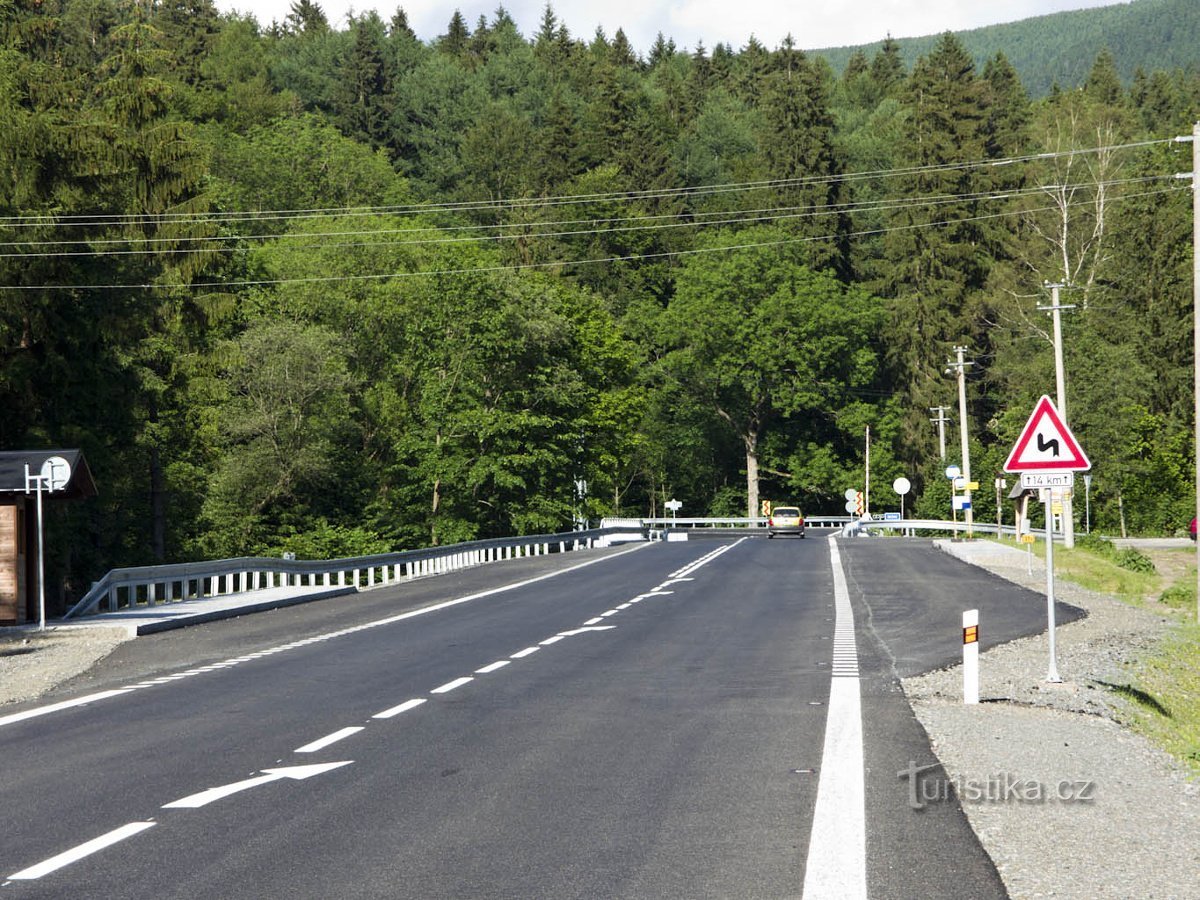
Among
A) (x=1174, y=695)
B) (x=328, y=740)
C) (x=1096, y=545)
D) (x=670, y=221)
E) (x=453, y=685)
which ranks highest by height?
(x=670, y=221)

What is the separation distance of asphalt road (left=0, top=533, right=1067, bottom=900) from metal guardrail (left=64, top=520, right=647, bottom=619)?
6.00 metres

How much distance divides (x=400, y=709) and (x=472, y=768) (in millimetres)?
3344

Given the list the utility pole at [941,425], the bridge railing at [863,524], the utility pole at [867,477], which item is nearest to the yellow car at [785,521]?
the bridge railing at [863,524]

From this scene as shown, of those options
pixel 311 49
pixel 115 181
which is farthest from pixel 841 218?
pixel 115 181

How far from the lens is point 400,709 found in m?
13.1

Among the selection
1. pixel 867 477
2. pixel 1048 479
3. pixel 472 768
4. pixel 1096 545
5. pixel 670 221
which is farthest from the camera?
pixel 670 221

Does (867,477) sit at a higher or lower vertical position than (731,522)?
higher

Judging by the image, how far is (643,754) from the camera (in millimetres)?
10508

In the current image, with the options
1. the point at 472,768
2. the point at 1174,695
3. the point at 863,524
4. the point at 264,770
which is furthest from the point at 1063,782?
the point at 863,524

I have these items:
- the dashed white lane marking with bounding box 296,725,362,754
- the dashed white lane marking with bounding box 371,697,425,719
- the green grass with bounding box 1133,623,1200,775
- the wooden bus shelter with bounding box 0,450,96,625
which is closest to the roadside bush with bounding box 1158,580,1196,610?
the green grass with bounding box 1133,623,1200,775

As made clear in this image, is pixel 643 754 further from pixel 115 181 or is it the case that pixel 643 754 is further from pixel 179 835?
pixel 115 181

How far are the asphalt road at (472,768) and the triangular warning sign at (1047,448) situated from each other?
255 cm

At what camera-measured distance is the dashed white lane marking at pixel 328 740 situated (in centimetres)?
1085

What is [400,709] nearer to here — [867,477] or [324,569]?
[324,569]
